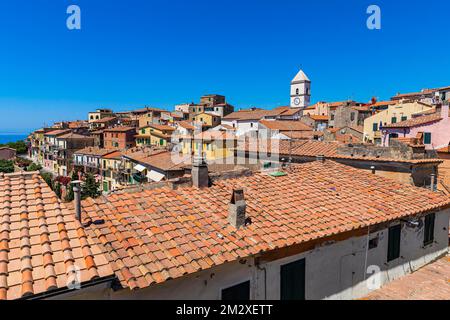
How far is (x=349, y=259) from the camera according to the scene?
877 centimetres

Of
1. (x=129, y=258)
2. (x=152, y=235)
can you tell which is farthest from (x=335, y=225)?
(x=129, y=258)

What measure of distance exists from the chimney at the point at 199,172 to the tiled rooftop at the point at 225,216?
8.5 inches

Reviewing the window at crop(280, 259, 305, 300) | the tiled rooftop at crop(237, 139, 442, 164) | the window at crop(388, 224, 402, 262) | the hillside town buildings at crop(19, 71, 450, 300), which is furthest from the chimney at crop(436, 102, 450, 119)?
the window at crop(280, 259, 305, 300)

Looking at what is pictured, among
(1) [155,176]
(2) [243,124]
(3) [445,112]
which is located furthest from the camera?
(2) [243,124]

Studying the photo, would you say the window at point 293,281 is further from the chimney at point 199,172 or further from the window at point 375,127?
the window at point 375,127

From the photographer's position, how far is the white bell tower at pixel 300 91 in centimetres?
8844

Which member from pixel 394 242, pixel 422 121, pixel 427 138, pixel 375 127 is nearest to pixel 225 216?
pixel 394 242

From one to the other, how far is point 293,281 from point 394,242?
4.25 metres

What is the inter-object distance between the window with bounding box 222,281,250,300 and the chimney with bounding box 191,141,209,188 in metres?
3.42

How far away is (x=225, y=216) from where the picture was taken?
8.12 meters

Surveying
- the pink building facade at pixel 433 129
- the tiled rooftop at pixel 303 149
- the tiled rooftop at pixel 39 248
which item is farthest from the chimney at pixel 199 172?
the pink building facade at pixel 433 129

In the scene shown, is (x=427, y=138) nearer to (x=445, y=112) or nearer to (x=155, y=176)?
(x=445, y=112)
